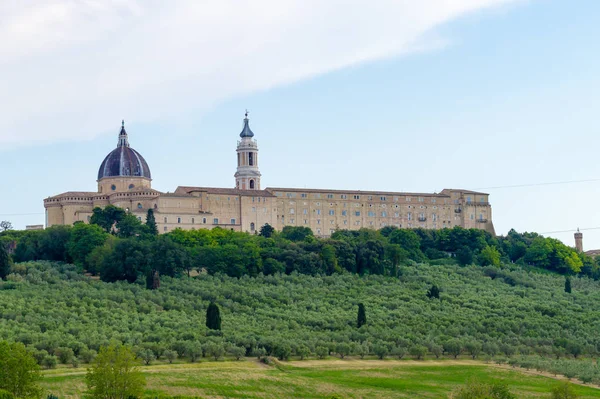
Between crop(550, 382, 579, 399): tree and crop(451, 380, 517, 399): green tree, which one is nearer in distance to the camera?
crop(451, 380, 517, 399): green tree

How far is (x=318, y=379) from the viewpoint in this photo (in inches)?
2116

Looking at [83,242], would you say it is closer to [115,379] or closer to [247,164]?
[247,164]

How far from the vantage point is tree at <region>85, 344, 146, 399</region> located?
147ft

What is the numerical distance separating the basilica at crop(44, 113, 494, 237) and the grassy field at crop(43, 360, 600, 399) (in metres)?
44.3

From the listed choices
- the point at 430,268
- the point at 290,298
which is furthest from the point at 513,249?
the point at 290,298

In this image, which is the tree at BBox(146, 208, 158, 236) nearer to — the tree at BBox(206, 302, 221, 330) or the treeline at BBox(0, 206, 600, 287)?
the treeline at BBox(0, 206, 600, 287)

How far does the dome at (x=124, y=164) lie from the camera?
105 m

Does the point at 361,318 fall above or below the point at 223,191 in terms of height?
below

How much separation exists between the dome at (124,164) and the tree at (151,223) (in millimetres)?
7400

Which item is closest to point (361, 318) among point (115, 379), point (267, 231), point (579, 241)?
point (115, 379)

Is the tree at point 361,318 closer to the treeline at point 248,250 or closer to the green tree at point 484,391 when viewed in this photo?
the treeline at point 248,250

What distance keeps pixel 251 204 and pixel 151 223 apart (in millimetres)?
11753

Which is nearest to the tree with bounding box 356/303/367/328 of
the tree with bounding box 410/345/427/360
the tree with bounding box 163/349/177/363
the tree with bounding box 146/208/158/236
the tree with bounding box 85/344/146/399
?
the tree with bounding box 410/345/427/360

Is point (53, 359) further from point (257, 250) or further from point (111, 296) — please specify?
point (257, 250)
